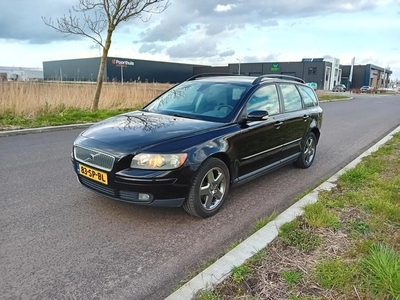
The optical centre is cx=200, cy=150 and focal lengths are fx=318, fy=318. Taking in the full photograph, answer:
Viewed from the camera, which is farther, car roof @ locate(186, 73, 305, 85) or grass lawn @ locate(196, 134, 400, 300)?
car roof @ locate(186, 73, 305, 85)

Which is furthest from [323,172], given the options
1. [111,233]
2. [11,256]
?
[11,256]

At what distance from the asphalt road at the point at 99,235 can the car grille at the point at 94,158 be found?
0.64 meters

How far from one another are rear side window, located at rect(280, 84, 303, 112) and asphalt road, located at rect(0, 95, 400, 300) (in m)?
1.23

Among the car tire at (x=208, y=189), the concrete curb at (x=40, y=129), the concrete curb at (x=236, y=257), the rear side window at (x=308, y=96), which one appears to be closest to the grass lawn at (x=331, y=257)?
the concrete curb at (x=236, y=257)

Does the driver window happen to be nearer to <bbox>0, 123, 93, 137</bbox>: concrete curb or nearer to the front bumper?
the front bumper

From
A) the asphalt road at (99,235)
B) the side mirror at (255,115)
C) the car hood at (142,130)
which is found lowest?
the asphalt road at (99,235)

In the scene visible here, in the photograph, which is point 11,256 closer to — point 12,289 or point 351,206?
point 12,289

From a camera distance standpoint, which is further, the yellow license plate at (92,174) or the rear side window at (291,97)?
the rear side window at (291,97)

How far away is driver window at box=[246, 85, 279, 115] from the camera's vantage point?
14.5ft

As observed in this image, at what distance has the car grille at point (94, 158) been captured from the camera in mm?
3388

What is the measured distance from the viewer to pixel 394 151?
7.17 meters

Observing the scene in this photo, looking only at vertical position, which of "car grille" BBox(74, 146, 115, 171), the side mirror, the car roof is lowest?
"car grille" BBox(74, 146, 115, 171)

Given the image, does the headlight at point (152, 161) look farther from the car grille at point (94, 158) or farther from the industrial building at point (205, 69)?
the industrial building at point (205, 69)

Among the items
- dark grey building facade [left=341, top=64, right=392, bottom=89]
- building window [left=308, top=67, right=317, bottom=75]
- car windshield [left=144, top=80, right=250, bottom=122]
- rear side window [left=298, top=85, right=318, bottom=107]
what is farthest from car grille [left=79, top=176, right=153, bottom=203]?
dark grey building facade [left=341, top=64, right=392, bottom=89]
